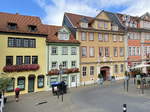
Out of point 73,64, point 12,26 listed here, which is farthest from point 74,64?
point 12,26

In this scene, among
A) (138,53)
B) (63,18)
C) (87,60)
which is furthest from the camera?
(138,53)

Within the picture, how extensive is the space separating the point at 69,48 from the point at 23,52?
25.7ft

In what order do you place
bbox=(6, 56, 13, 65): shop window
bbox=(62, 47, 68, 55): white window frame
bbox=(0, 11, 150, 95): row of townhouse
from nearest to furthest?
1. bbox=(6, 56, 13, 65): shop window
2. bbox=(0, 11, 150, 95): row of townhouse
3. bbox=(62, 47, 68, 55): white window frame

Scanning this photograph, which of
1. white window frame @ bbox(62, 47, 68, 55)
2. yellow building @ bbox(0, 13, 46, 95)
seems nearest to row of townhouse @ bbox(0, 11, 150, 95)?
yellow building @ bbox(0, 13, 46, 95)

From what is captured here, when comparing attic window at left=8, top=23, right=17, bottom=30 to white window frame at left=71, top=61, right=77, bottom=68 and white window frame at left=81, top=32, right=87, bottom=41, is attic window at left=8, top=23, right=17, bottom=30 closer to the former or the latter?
white window frame at left=71, top=61, right=77, bottom=68

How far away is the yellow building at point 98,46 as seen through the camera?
2697 cm

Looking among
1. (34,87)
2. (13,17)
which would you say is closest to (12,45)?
(13,17)

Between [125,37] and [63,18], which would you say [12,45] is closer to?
[63,18]

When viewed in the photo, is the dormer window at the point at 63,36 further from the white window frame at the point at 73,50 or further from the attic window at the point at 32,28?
the attic window at the point at 32,28

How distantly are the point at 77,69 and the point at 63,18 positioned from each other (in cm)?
1209

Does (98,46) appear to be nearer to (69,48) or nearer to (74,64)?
(74,64)

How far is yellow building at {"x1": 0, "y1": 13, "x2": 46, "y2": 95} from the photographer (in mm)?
19766

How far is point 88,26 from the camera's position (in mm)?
28672

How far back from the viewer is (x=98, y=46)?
28797mm
